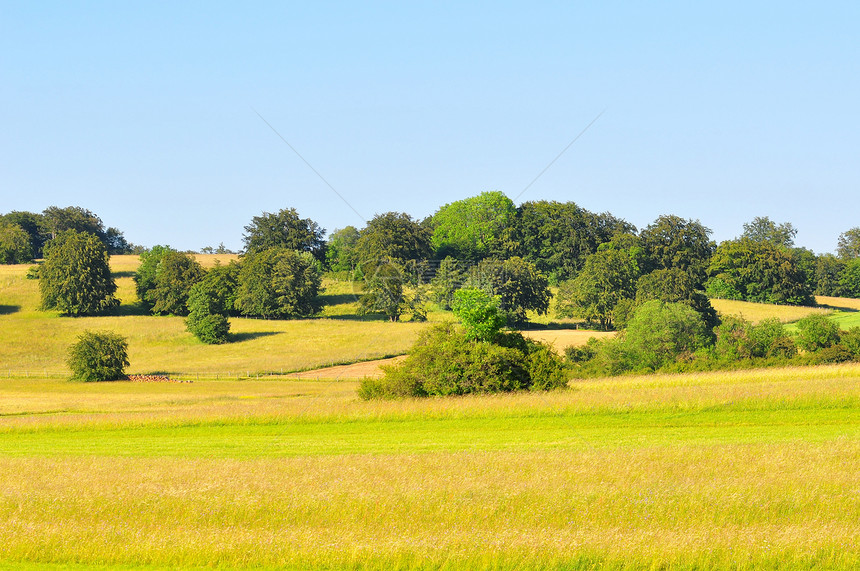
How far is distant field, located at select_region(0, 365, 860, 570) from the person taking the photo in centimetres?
1294

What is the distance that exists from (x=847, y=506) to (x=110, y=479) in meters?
14.4

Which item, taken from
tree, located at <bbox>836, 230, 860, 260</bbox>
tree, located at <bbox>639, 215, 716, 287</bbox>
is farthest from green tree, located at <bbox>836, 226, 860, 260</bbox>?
tree, located at <bbox>639, 215, 716, 287</bbox>

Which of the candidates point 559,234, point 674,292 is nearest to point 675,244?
point 559,234

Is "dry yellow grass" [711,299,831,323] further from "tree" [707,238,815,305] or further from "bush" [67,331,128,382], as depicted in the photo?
"bush" [67,331,128,382]

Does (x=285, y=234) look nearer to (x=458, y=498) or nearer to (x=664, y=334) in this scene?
(x=664, y=334)

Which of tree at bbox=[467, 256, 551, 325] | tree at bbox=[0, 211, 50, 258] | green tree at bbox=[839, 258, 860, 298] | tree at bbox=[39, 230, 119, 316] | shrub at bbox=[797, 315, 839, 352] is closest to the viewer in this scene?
shrub at bbox=[797, 315, 839, 352]

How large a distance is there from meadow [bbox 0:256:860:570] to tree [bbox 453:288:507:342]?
4782 mm

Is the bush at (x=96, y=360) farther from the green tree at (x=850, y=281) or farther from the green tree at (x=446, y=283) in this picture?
the green tree at (x=850, y=281)

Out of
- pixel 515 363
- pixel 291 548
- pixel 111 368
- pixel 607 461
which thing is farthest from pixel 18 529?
pixel 111 368

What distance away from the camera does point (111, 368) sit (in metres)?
68.2

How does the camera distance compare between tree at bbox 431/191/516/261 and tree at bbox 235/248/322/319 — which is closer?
tree at bbox 235/248/322/319

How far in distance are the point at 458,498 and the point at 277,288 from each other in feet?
303

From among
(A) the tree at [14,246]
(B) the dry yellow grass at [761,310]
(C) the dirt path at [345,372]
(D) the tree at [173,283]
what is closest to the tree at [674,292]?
(B) the dry yellow grass at [761,310]

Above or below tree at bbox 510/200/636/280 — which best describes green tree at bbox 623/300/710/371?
below
